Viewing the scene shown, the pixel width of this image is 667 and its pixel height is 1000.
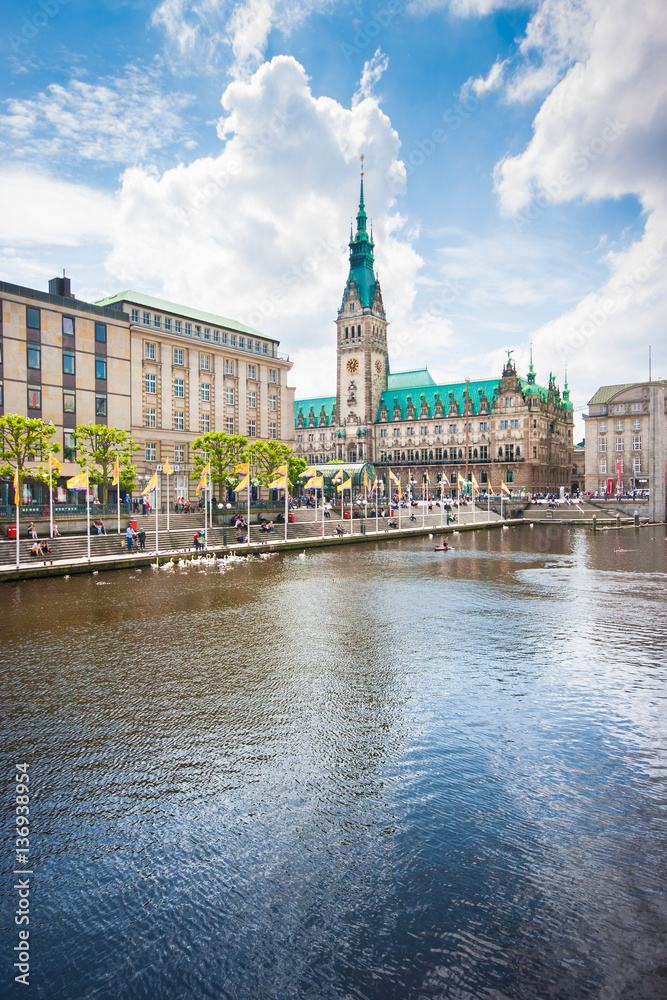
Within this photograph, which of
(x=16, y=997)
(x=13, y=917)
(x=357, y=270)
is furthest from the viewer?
(x=357, y=270)

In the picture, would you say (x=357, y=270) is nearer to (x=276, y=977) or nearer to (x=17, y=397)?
(x=17, y=397)

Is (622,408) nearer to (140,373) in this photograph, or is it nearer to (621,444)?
(621,444)

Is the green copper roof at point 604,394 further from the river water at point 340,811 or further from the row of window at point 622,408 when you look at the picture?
the river water at point 340,811

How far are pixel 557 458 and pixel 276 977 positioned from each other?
150834 millimetres

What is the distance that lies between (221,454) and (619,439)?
9195 cm

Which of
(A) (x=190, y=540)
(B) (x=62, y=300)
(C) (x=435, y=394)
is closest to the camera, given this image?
(A) (x=190, y=540)

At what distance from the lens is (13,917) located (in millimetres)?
7969

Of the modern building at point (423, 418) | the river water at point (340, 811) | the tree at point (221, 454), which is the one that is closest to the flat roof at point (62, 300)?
the tree at point (221, 454)

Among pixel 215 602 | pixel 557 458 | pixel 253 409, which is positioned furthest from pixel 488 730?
pixel 557 458

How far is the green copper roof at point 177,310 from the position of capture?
74.8m

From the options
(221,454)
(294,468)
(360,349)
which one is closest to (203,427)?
(294,468)

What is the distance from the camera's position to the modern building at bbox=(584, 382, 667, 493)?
117938mm

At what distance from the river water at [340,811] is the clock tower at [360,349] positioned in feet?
448

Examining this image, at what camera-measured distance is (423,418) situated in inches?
5960
